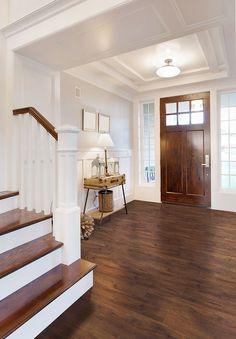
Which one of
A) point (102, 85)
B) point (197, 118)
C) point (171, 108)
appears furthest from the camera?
point (171, 108)

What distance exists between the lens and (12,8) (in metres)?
2.41

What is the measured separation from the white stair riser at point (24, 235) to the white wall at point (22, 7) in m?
2.04

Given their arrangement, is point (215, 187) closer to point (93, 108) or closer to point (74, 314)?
point (93, 108)

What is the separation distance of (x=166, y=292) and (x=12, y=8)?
3208 mm

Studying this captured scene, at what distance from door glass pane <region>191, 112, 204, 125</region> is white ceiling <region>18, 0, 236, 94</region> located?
791mm

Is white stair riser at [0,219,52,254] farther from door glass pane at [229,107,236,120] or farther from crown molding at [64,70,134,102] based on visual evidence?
door glass pane at [229,107,236,120]

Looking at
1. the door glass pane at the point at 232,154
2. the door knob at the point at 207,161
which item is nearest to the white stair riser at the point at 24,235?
the door knob at the point at 207,161

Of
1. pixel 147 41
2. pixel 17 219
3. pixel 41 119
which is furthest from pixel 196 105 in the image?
pixel 17 219

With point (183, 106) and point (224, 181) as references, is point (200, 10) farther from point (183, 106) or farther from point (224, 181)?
point (224, 181)

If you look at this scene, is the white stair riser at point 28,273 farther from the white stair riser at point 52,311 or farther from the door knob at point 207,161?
the door knob at point 207,161

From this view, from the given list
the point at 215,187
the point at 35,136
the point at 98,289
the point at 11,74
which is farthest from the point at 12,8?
the point at 215,187

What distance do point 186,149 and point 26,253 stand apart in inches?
159

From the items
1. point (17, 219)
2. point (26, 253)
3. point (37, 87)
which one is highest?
point (37, 87)

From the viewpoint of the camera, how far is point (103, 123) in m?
4.41
